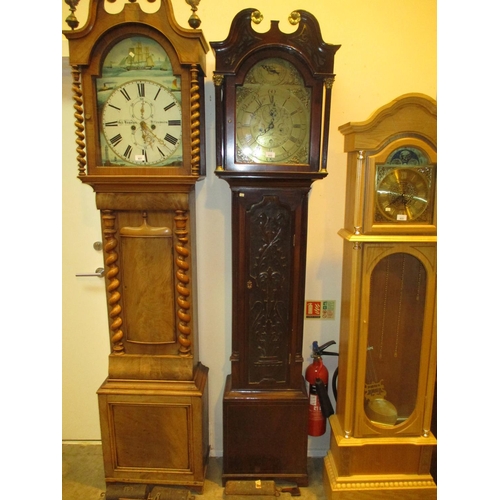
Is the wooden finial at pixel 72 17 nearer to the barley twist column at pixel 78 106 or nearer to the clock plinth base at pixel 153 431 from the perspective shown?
the barley twist column at pixel 78 106

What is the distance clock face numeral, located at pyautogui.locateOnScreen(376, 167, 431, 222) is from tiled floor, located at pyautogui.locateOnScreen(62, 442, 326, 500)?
1.45 metres

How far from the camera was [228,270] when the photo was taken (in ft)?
6.66

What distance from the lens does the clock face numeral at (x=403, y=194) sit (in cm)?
159

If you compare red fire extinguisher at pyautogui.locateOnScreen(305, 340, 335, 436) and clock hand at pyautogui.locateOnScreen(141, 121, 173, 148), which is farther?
red fire extinguisher at pyautogui.locateOnScreen(305, 340, 335, 436)

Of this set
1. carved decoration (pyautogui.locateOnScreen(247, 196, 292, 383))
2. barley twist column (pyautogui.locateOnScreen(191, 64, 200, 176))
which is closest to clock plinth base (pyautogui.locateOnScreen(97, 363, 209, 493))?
carved decoration (pyautogui.locateOnScreen(247, 196, 292, 383))

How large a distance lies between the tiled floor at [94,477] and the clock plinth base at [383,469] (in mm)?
222

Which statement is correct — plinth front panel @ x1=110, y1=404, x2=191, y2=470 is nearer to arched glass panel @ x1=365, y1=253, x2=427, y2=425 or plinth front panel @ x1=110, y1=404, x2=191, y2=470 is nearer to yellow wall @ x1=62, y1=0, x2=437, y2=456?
yellow wall @ x1=62, y1=0, x2=437, y2=456

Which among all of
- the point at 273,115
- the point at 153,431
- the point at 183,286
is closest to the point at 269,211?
the point at 273,115

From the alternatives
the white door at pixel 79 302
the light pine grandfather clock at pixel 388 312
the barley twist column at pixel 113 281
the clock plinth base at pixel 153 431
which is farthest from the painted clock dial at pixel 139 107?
the clock plinth base at pixel 153 431

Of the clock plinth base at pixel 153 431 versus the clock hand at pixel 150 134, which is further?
the clock plinth base at pixel 153 431

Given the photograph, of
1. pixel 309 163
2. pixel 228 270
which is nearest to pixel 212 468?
pixel 228 270

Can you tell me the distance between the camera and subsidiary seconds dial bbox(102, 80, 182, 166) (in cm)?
159

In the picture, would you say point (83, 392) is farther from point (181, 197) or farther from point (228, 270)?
point (181, 197)

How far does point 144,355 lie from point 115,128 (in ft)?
3.47
